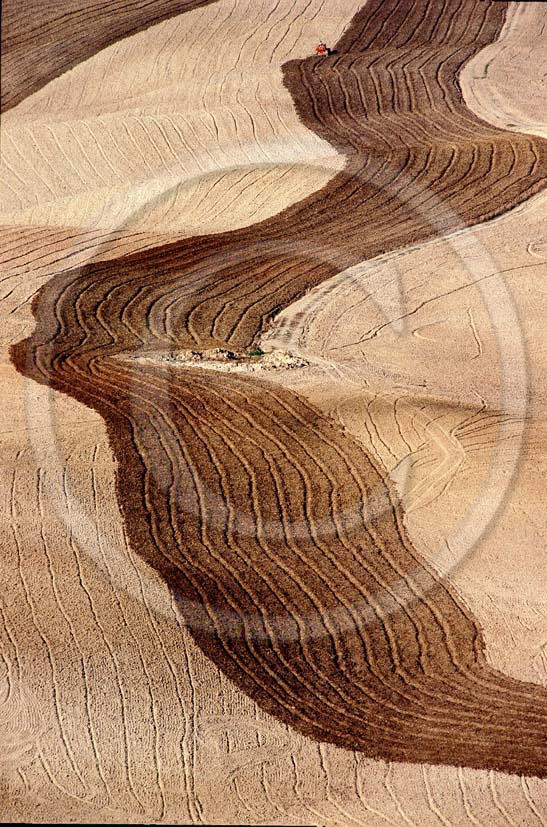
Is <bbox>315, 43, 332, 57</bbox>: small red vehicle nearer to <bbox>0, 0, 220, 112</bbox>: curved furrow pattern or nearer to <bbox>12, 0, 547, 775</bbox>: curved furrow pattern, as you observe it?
<bbox>0, 0, 220, 112</bbox>: curved furrow pattern

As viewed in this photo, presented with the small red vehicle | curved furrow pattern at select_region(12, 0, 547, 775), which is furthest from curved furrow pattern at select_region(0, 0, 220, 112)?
curved furrow pattern at select_region(12, 0, 547, 775)

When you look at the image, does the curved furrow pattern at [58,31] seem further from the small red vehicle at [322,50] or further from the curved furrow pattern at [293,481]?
the curved furrow pattern at [293,481]

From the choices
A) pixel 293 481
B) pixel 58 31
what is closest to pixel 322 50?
pixel 58 31

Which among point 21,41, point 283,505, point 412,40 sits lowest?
point 283,505

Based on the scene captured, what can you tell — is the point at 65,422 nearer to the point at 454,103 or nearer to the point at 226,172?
the point at 226,172

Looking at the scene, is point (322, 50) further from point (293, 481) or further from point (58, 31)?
point (293, 481)

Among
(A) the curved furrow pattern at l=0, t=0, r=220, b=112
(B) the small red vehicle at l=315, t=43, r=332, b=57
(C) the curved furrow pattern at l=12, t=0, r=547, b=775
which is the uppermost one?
(A) the curved furrow pattern at l=0, t=0, r=220, b=112

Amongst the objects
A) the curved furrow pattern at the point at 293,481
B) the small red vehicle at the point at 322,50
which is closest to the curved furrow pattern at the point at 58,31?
the small red vehicle at the point at 322,50

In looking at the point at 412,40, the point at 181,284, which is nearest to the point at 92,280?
the point at 181,284
